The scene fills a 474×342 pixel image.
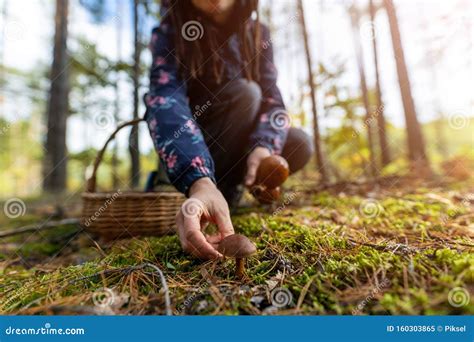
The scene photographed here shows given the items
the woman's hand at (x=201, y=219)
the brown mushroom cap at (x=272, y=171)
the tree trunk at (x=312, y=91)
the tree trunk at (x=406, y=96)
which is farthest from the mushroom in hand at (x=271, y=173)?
the tree trunk at (x=406, y=96)

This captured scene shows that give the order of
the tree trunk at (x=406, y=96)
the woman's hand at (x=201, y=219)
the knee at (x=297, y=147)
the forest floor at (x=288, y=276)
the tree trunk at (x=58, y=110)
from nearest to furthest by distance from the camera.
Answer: the forest floor at (x=288, y=276) < the woman's hand at (x=201, y=219) < the knee at (x=297, y=147) < the tree trunk at (x=406, y=96) < the tree trunk at (x=58, y=110)

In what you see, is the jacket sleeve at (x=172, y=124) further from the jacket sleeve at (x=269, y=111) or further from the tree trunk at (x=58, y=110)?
the tree trunk at (x=58, y=110)

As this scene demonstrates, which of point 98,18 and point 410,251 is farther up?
point 98,18

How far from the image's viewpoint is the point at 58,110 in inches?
253

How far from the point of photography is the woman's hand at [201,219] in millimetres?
1105

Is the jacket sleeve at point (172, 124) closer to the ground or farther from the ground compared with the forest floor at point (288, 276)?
farther from the ground

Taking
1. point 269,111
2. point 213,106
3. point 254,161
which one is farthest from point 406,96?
point 254,161

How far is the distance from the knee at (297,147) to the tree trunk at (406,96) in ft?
9.61

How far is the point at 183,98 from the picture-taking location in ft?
5.69

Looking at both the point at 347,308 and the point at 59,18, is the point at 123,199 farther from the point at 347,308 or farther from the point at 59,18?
the point at 59,18

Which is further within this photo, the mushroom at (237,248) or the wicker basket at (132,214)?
the wicker basket at (132,214)

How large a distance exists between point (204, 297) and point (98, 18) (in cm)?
574

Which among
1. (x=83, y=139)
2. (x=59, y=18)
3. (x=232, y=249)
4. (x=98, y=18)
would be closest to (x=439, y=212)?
(x=232, y=249)

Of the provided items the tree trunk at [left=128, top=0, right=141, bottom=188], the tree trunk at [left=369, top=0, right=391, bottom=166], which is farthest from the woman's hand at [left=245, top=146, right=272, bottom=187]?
the tree trunk at [left=369, top=0, right=391, bottom=166]
